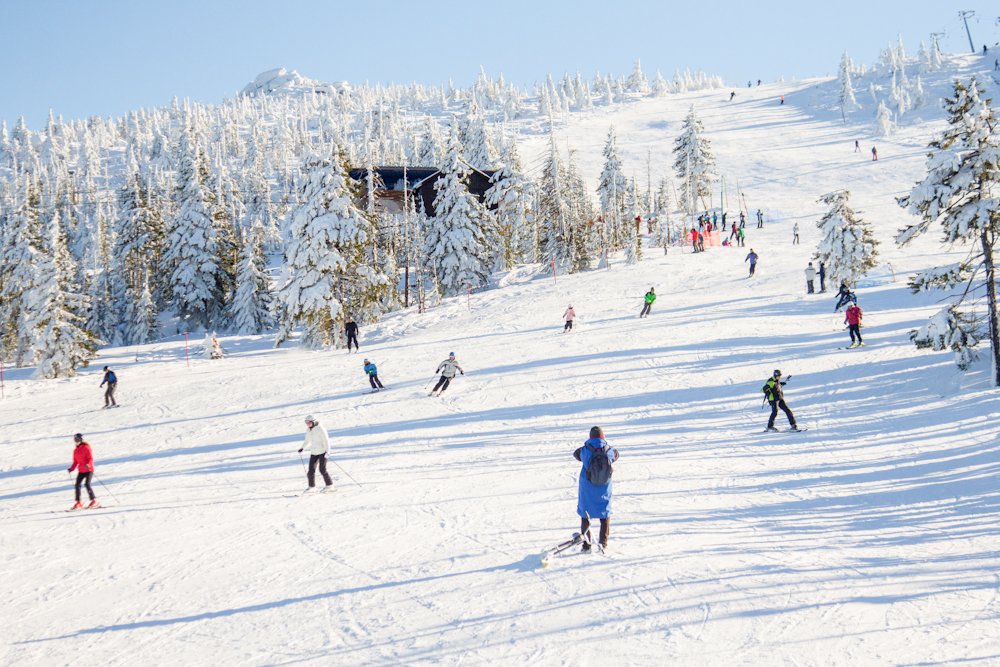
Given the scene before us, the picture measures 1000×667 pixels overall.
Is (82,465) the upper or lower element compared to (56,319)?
lower

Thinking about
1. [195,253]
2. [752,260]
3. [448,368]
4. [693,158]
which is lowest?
[448,368]

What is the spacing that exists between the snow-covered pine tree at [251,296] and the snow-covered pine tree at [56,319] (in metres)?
11.5

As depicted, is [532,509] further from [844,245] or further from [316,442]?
[844,245]

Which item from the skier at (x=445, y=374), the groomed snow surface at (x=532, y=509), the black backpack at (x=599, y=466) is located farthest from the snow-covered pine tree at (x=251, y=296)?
the black backpack at (x=599, y=466)

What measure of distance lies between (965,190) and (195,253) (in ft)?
152

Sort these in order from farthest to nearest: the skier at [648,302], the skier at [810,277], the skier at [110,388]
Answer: the skier at [810,277], the skier at [648,302], the skier at [110,388]

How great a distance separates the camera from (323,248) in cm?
3359

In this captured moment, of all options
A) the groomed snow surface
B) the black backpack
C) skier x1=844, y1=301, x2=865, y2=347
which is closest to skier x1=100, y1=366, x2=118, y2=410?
the groomed snow surface

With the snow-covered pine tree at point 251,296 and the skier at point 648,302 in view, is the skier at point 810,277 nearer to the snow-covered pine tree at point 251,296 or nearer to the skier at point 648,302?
the skier at point 648,302

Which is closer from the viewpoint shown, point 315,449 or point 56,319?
point 315,449

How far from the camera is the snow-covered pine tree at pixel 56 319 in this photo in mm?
34688

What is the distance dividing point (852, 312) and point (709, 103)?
153 m

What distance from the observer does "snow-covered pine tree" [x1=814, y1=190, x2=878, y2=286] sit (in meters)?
28.4

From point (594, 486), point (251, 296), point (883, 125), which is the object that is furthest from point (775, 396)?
point (883, 125)
